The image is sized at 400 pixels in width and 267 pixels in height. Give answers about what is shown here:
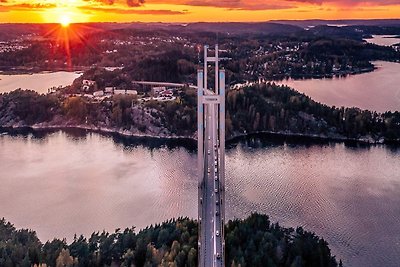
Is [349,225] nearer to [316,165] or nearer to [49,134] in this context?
[316,165]

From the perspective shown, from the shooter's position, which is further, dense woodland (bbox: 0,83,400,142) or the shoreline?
dense woodland (bbox: 0,83,400,142)

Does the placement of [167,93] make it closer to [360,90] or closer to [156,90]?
[156,90]

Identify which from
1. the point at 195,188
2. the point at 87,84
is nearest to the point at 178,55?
the point at 87,84

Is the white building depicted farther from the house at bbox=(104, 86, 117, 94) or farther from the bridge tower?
the bridge tower

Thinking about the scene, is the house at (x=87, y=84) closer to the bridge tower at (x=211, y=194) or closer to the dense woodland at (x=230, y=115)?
the dense woodland at (x=230, y=115)

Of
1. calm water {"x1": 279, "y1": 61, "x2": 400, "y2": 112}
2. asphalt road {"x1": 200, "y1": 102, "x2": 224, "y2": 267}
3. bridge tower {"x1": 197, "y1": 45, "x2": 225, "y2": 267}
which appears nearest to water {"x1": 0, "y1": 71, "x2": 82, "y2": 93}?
calm water {"x1": 279, "y1": 61, "x2": 400, "y2": 112}
